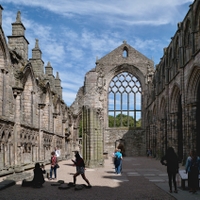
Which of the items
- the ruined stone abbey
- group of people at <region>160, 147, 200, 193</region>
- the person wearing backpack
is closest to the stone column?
the ruined stone abbey

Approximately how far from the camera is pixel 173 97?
72.2ft

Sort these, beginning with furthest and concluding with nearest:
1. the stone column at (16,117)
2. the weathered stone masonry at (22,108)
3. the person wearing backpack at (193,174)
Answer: the stone column at (16,117), the weathered stone masonry at (22,108), the person wearing backpack at (193,174)

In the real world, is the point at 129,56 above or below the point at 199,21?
above

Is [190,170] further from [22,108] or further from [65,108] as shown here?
[65,108]

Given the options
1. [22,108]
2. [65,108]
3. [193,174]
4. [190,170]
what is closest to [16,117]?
[22,108]

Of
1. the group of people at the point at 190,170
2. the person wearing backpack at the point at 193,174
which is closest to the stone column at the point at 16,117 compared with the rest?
the group of people at the point at 190,170

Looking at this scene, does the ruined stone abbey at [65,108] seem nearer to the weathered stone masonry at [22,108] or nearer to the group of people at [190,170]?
the weathered stone masonry at [22,108]

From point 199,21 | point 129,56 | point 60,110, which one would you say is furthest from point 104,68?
point 199,21

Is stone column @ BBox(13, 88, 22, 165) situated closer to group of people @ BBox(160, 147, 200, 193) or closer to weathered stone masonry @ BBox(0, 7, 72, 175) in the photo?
weathered stone masonry @ BBox(0, 7, 72, 175)

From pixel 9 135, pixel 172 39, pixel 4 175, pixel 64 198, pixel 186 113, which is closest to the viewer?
pixel 64 198

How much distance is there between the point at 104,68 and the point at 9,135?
83.1 ft

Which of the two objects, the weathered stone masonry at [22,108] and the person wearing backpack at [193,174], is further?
the weathered stone masonry at [22,108]

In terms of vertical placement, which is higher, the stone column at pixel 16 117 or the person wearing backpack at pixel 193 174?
the stone column at pixel 16 117

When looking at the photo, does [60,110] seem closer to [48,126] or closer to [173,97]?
[48,126]
